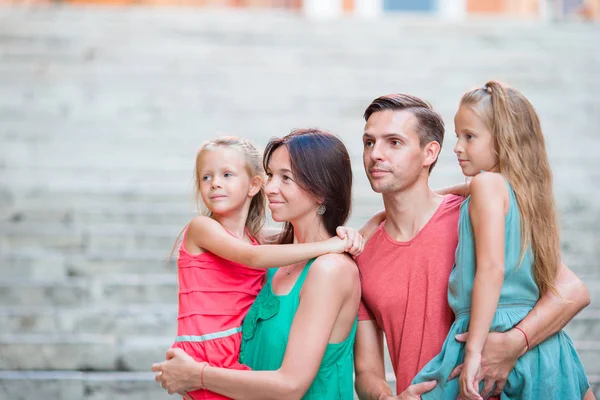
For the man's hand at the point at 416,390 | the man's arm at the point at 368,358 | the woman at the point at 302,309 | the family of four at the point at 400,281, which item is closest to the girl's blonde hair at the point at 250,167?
the family of four at the point at 400,281

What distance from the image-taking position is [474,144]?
2682mm

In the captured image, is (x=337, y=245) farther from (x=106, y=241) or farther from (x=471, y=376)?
(x=106, y=241)

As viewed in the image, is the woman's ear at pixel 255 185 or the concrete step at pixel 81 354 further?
the concrete step at pixel 81 354

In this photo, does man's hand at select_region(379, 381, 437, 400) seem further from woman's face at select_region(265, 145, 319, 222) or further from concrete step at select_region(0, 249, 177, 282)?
concrete step at select_region(0, 249, 177, 282)

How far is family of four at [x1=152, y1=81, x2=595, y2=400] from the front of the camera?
2516 mm

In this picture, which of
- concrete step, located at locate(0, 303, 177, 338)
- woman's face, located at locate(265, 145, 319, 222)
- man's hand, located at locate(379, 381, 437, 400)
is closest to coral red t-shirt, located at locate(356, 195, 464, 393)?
man's hand, located at locate(379, 381, 437, 400)

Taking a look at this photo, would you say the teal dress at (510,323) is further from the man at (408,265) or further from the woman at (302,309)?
the woman at (302,309)

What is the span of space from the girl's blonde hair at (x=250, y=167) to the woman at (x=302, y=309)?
0.90 feet

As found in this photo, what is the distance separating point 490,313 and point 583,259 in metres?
3.23

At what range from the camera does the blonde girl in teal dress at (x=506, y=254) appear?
8.09ft

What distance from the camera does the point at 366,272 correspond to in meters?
2.80

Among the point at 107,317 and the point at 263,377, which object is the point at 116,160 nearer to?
the point at 107,317

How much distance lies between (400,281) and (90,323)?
2408 millimetres

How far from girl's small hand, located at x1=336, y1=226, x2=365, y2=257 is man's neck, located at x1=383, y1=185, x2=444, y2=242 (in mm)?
214
